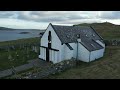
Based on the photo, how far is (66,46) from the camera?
2936 centimetres

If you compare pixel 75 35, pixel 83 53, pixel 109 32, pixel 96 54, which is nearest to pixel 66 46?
pixel 83 53

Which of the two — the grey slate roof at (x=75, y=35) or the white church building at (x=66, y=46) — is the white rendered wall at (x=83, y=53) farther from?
the grey slate roof at (x=75, y=35)

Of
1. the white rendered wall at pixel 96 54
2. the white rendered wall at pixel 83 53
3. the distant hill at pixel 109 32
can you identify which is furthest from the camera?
the distant hill at pixel 109 32

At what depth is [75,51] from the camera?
3086cm

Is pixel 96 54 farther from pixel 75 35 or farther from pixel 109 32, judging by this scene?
pixel 109 32

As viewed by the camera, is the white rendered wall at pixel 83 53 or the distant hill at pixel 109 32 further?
the distant hill at pixel 109 32

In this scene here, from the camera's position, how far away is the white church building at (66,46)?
29.4 meters

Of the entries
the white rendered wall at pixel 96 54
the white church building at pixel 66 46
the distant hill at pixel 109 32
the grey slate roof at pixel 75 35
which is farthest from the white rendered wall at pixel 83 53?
the distant hill at pixel 109 32

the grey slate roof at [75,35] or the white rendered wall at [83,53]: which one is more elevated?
the grey slate roof at [75,35]

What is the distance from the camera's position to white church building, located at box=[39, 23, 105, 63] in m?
29.4

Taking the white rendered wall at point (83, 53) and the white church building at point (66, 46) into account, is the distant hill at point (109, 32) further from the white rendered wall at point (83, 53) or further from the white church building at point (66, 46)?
the white rendered wall at point (83, 53)

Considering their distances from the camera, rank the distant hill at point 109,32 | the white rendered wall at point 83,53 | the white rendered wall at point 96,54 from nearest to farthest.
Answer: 1. the white rendered wall at point 83,53
2. the white rendered wall at point 96,54
3. the distant hill at point 109,32
